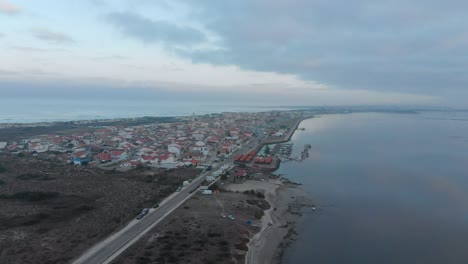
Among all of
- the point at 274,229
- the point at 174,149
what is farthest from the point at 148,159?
the point at 274,229

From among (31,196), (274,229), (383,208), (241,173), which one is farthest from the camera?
(241,173)

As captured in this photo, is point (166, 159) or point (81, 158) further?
point (166, 159)

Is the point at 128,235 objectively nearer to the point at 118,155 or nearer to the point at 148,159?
the point at 148,159

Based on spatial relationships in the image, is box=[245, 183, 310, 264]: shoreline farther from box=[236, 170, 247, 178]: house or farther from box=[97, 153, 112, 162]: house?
box=[97, 153, 112, 162]: house

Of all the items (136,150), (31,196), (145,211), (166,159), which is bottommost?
(145,211)

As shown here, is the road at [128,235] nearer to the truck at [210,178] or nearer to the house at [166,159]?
the truck at [210,178]

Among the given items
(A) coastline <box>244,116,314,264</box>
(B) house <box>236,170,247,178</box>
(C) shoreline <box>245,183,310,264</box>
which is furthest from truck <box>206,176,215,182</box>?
(C) shoreline <box>245,183,310,264</box>

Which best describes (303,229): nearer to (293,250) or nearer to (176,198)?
(293,250)
